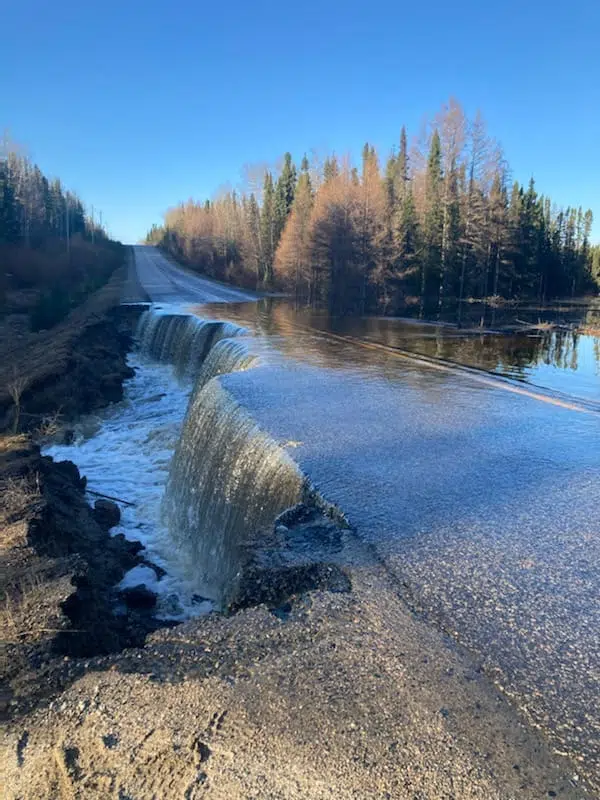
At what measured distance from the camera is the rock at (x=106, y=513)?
868cm

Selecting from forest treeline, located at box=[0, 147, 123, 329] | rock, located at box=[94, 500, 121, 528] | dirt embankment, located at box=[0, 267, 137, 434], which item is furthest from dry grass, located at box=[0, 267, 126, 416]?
rock, located at box=[94, 500, 121, 528]

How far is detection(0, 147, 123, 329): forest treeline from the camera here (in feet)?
94.1

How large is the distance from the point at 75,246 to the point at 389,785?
2506 inches

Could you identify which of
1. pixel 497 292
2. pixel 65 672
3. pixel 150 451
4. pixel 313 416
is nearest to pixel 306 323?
pixel 150 451

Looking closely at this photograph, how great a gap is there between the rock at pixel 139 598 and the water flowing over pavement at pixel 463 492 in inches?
39.2

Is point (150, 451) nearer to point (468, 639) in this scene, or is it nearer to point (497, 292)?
point (468, 639)

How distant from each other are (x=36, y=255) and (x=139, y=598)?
38854mm

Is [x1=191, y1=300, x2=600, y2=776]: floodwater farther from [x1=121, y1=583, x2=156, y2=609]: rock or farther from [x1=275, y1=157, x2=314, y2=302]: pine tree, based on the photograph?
[x1=275, y1=157, x2=314, y2=302]: pine tree

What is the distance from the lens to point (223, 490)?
7520mm

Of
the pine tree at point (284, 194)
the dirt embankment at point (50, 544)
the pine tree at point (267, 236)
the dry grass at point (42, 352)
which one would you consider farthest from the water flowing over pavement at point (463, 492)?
the pine tree at point (284, 194)

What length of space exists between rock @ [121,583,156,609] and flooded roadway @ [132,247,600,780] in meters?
2.28

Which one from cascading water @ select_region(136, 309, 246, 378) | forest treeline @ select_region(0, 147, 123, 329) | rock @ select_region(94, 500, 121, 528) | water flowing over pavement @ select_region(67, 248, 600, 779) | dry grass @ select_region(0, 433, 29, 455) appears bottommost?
rock @ select_region(94, 500, 121, 528)

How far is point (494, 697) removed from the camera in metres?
3.01

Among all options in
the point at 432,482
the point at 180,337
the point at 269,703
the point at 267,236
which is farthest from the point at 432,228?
the point at 269,703
